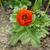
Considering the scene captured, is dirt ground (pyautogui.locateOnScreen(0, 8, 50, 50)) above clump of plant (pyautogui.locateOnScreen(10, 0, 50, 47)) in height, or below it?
below

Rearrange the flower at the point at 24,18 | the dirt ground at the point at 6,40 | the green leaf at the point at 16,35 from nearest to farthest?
the flower at the point at 24,18 → the green leaf at the point at 16,35 → the dirt ground at the point at 6,40

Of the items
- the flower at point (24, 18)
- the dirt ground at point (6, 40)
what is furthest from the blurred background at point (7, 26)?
the flower at point (24, 18)

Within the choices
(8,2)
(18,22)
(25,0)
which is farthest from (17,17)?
(8,2)

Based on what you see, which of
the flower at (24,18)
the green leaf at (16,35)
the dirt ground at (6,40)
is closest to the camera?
the flower at (24,18)

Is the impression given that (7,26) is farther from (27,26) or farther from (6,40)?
(27,26)

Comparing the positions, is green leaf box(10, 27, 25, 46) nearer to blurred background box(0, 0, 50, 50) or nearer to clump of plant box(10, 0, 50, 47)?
clump of plant box(10, 0, 50, 47)

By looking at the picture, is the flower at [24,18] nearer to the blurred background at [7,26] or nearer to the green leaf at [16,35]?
the green leaf at [16,35]

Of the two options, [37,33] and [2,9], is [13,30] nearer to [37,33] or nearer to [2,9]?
[37,33]

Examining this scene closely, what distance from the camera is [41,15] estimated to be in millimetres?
2016

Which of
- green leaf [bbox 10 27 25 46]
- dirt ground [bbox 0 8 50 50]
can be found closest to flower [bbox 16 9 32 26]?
green leaf [bbox 10 27 25 46]

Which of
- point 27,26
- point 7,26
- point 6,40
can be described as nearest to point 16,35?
point 27,26

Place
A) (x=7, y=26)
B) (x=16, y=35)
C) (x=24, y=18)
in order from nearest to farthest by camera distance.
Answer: (x=24, y=18) < (x=16, y=35) < (x=7, y=26)

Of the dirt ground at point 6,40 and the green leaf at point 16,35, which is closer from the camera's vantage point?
the green leaf at point 16,35

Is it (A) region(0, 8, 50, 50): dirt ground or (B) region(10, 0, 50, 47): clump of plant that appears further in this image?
(A) region(0, 8, 50, 50): dirt ground
